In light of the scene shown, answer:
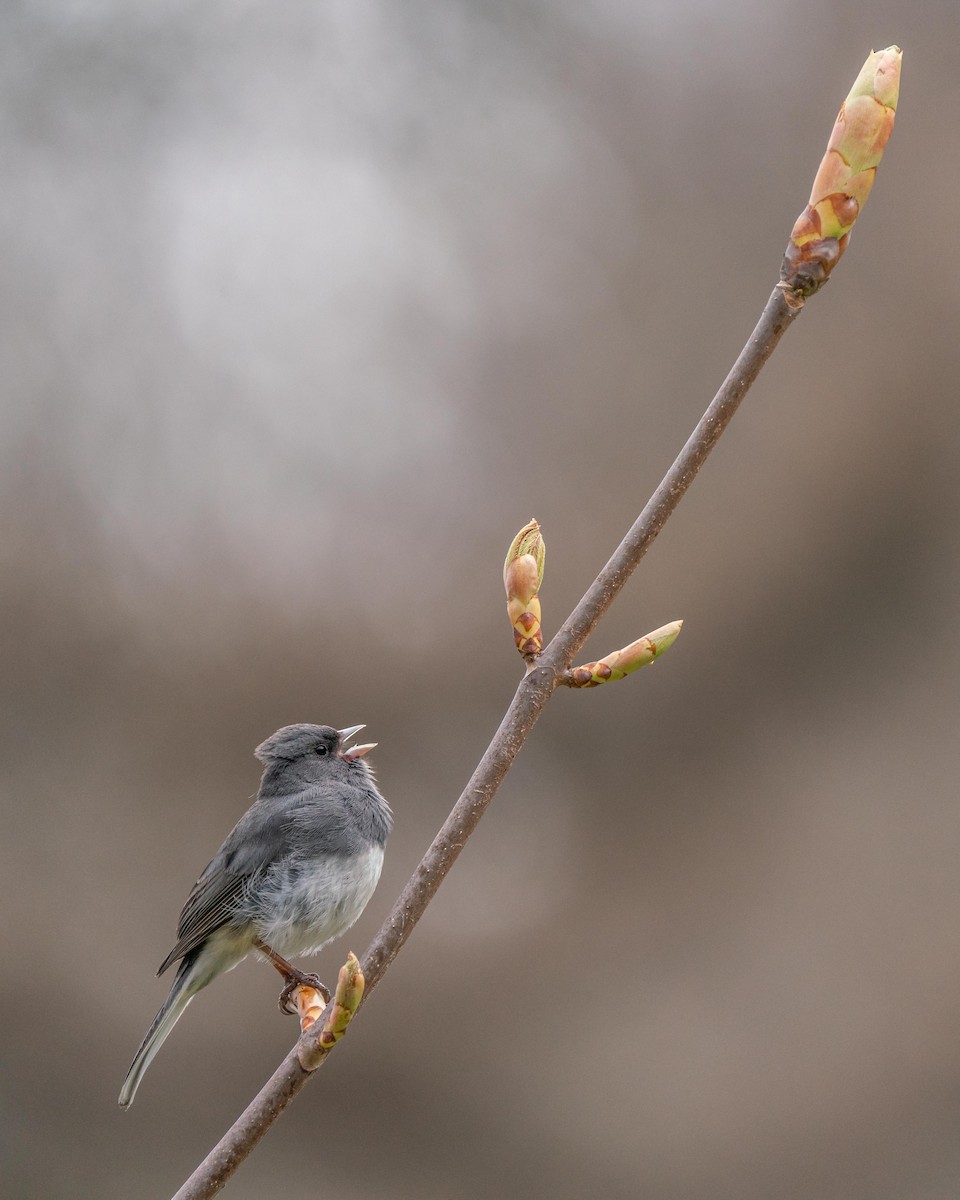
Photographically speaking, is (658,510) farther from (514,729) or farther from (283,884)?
(283,884)

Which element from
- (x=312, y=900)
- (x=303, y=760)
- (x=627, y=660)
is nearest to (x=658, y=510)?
(x=627, y=660)

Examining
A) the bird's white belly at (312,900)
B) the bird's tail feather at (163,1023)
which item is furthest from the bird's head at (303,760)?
the bird's tail feather at (163,1023)

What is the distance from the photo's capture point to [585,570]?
9.44ft

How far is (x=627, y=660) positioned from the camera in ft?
2.14

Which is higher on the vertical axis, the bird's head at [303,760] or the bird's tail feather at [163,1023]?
the bird's head at [303,760]

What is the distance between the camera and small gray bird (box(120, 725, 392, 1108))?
148cm

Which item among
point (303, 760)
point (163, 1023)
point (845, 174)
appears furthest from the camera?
point (303, 760)

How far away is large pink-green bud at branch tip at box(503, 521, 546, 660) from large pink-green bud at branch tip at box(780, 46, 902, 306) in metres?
0.22

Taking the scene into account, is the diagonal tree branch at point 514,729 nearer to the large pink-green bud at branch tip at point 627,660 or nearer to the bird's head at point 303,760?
the large pink-green bud at branch tip at point 627,660

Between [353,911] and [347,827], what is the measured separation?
0.38 ft

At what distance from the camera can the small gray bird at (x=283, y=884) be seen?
1.48 meters

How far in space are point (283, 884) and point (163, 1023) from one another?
0.75ft

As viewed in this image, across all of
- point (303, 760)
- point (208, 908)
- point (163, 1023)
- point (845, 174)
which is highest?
point (845, 174)

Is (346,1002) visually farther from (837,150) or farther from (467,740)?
(467,740)
